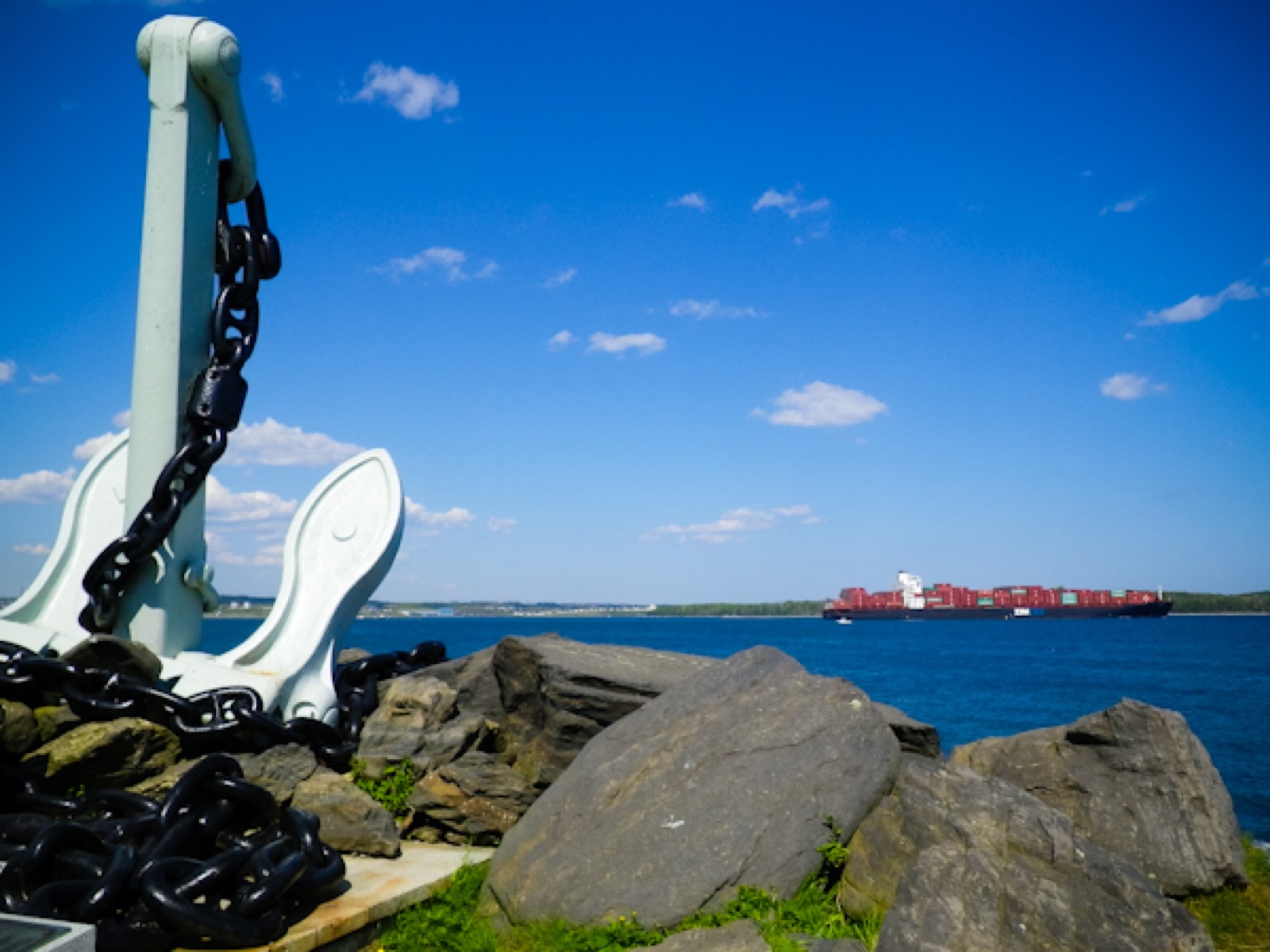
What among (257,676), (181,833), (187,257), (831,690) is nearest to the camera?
(181,833)

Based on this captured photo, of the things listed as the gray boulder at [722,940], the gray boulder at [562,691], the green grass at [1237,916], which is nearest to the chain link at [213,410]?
the gray boulder at [562,691]

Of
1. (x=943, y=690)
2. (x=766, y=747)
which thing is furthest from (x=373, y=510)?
(x=943, y=690)

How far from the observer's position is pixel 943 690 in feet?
99.7

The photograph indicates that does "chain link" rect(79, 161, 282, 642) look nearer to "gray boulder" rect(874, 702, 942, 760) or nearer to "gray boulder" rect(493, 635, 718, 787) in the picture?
"gray boulder" rect(493, 635, 718, 787)

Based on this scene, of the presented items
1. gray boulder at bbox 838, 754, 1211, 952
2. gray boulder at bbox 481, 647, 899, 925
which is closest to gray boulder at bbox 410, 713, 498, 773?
gray boulder at bbox 481, 647, 899, 925

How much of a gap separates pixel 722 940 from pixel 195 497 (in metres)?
3.86

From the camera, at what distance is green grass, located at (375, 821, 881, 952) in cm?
Result: 359

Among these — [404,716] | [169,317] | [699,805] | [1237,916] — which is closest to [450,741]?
[404,716]

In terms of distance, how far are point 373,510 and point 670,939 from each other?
10.4 ft

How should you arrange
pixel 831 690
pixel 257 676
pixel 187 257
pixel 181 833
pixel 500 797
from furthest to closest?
1. pixel 187 257
2. pixel 257 676
3. pixel 500 797
4. pixel 831 690
5. pixel 181 833

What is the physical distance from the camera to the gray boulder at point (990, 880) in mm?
3242

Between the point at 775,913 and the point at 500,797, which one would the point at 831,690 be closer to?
the point at 775,913

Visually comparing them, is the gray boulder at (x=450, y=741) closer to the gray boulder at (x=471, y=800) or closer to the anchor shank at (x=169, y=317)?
the gray boulder at (x=471, y=800)

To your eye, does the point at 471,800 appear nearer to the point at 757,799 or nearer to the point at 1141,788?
the point at 757,799
